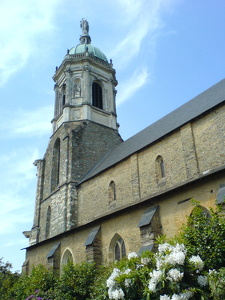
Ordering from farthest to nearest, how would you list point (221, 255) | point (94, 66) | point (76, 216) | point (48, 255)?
1. point (94, 66)
2. point (76, 216)
3. point (48, 255)
4. point (221, 255)

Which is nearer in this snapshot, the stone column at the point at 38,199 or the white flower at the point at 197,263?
the white flower at the point at 197,263

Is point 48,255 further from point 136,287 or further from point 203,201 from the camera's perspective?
point 136,287

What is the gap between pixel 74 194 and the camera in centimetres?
2197

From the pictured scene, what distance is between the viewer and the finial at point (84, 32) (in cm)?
3481

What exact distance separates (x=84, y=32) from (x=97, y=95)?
1060 cm

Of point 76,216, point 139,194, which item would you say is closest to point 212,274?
point 139,194

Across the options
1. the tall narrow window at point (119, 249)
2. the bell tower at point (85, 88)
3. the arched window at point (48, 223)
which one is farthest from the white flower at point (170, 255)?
the bell tower at point (85, 88)

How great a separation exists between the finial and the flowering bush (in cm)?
3122

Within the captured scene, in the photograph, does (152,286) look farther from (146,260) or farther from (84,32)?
(84,32)

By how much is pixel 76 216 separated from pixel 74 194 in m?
1.60

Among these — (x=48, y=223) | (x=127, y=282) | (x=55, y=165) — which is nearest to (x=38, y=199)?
(x=48, y=223)

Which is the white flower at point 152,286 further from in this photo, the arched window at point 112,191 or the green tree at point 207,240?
the arched window at point 112,191

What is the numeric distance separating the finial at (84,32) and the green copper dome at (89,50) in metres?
2.85

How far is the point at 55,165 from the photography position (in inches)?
1013
